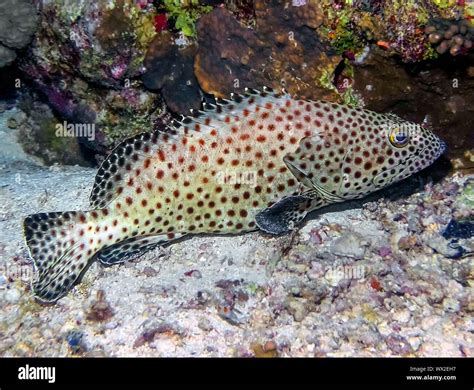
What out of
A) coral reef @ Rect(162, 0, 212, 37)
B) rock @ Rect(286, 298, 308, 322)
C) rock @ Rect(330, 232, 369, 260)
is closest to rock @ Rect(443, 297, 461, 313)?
rock @ Rect(330, 232, 369, 260)

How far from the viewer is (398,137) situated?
16.0 ft

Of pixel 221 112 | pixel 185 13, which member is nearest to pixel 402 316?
pixel 221 112

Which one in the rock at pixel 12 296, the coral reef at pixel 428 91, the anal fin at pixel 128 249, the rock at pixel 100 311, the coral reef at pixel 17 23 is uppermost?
the coral reef at pixel 17 23

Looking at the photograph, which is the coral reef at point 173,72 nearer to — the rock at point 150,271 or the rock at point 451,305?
the rock at point 150,271

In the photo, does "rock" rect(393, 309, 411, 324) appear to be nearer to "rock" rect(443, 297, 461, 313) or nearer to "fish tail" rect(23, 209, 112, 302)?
"rock" rect(443, 297, 461, 313)

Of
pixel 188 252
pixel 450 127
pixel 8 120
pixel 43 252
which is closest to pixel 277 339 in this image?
pixel 188 252

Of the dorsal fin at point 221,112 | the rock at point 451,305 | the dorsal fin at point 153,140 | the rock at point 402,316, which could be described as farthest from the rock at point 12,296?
the rock at point 451,305

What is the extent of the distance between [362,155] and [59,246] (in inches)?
138

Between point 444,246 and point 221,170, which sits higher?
point 221,170

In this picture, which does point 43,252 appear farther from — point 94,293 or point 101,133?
point 101,133

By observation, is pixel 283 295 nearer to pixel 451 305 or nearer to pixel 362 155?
pixel 451 305

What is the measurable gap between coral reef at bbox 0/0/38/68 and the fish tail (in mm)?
3309

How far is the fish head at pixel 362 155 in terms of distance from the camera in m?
4.81

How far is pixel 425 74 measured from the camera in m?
4.91
